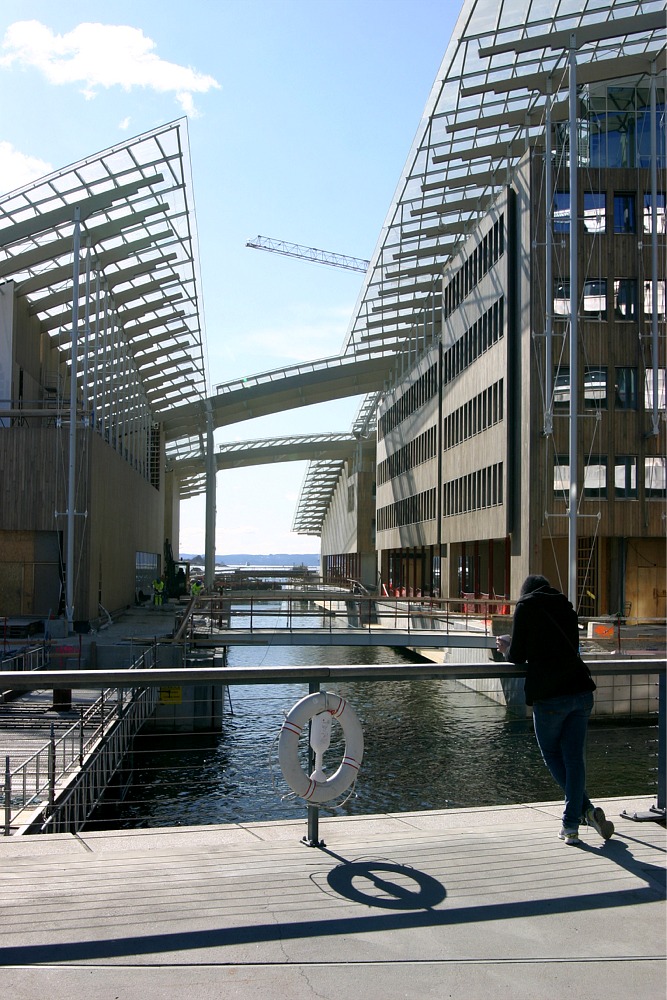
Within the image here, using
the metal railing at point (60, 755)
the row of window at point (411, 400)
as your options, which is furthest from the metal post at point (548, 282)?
the row of window at point (411, 400)

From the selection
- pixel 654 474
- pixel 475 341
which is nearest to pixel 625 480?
pixel 654 474

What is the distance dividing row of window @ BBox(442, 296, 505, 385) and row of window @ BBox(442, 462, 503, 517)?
5203 millimetres

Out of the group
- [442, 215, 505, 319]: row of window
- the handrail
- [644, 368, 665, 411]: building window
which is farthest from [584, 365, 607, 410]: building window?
the handrail

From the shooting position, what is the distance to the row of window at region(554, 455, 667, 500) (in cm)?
3375

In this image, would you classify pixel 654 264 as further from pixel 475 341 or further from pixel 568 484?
pixel 475 341

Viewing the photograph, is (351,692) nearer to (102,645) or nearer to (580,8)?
(102,645)

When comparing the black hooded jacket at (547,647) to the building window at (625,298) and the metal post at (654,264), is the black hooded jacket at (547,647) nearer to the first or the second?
the metal post at (654,264)

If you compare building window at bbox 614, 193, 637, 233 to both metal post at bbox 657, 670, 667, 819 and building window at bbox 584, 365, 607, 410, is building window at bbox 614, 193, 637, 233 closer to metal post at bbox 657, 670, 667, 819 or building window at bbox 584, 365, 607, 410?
building window at bbox 584, 365, 607, 410

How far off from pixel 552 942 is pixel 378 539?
72.4 m

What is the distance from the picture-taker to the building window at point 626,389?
34094 millimetres

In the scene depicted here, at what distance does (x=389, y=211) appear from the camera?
142 ft

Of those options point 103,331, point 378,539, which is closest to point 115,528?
point 103,331

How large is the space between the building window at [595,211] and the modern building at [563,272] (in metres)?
0.04

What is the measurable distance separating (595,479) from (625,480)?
1.11 meters
